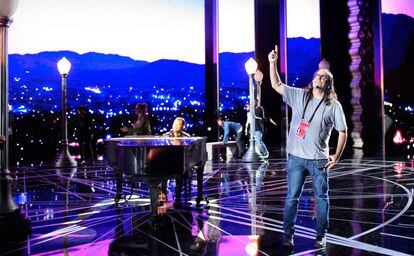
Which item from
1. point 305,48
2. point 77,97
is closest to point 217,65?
point 305,48

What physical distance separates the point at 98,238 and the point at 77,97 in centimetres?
1071

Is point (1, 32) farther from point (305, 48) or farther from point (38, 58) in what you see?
point (305, 48)

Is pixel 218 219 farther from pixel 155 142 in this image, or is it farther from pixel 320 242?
pixel 320 242

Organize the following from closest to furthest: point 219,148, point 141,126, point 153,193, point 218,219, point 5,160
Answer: point 5,160, point 153,193, point 218,219, point 141,126, point 219,148

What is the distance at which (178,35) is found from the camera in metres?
16.2

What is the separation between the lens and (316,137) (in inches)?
163

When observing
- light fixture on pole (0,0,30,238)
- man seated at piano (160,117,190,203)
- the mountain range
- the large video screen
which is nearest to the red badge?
man seated at piano (160,117,190,203)

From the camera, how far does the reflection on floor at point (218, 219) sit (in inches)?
174

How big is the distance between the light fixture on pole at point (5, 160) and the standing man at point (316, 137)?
2.83 meters

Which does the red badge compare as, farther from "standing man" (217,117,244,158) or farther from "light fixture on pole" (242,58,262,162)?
"standing man" (217,117,244,158)

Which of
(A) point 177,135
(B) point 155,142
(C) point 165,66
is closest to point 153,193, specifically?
(B) point 155,142

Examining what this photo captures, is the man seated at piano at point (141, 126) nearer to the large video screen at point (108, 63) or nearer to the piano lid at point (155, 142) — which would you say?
the piano lid at point (155, 142)

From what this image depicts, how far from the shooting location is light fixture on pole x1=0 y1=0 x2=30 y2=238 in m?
5.03

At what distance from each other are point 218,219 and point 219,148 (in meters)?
8.44
